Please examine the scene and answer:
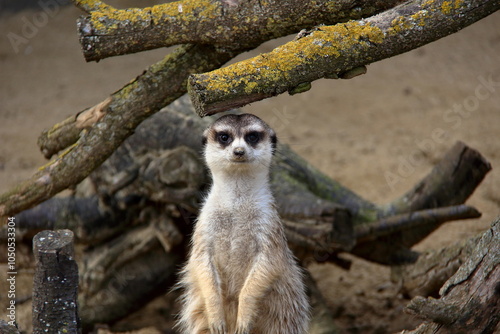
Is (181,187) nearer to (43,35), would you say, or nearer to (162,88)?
(162,88)

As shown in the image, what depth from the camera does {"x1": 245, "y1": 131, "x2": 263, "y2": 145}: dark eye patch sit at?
3568 mm

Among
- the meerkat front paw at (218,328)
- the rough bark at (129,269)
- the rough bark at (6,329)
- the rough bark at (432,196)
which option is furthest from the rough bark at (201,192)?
the rough bark at (6,329)

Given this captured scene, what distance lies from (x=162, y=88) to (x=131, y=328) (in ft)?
6.90

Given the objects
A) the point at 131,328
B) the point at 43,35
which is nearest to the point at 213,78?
the point at 131,328

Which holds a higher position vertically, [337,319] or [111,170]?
[111,170]

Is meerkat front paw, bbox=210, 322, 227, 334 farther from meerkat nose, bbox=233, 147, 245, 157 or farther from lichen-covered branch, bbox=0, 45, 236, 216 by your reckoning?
lichen-covered branch, bbox=0, 45, 236, 216

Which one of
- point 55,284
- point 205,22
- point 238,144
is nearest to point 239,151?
point 238,144

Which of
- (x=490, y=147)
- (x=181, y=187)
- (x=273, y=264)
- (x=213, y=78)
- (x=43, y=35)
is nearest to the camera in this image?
(x=213, y=78)

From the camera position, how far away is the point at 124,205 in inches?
191

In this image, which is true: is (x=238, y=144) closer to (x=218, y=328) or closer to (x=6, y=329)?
(x=218, y=328)

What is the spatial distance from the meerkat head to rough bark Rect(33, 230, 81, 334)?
1.02 metres

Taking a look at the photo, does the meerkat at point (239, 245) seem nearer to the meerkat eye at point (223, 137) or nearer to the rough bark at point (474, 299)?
the meerkat eye at point (223, 137)

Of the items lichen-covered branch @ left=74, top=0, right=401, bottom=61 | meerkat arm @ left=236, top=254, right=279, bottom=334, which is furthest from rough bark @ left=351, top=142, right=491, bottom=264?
lichen-covered branch @ left=74, top=0, right=401, bottom=61

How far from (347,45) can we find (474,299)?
1.26m
